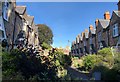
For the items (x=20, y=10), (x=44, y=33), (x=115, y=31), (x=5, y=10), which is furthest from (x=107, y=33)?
(x=44, y=33)

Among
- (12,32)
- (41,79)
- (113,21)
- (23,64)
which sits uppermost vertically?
(113,21)

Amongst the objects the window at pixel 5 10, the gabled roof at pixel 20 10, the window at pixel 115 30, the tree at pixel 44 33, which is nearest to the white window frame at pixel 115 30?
the window at pixel 115 30

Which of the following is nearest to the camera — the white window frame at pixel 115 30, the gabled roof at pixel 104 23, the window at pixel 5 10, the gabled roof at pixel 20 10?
the window at pixel 5 10

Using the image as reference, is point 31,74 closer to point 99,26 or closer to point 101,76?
point 101,76

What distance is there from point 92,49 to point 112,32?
40.8ft

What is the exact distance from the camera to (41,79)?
843 cm

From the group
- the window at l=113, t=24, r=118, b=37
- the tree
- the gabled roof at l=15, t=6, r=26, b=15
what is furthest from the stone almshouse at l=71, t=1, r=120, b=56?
the tree

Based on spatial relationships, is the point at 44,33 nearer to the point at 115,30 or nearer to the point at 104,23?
the point at 104,23

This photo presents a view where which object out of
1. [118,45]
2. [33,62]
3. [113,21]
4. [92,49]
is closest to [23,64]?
[33,62]

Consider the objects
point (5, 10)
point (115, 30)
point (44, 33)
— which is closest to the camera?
point (5, 10)

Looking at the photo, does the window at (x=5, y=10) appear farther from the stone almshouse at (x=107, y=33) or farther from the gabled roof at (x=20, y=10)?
the stone almshouse at (x=107, y=33)

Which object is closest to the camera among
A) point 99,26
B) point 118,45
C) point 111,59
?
point 111,59

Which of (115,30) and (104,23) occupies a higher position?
(104,23)

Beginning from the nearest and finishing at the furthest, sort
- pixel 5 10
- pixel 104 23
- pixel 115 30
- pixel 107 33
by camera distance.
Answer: pixel 5 10, pixel 115 30, pixel 107 33, pixel 104 23
